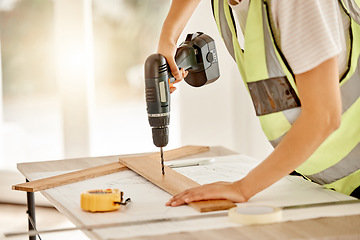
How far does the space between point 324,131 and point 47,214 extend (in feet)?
9.74

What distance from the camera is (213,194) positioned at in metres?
1.42

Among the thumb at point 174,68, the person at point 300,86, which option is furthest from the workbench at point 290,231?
the thumb at point 174,68

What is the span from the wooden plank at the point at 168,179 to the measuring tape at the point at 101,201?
0.54 feet

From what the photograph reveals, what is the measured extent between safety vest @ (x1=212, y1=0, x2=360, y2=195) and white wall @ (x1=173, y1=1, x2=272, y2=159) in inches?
76.1

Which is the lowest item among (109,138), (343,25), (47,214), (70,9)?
(47,214)

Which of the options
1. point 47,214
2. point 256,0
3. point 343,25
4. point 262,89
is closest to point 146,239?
point 262,89

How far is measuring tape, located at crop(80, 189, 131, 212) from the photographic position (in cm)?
139

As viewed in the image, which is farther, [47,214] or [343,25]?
[47,214]

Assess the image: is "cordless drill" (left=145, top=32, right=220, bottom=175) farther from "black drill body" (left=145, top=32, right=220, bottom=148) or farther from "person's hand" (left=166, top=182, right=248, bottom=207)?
"person's hand" (left=166, top=182, right=248, bottom=207)

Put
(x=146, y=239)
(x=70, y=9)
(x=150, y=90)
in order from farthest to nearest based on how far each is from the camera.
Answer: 1. (x=70, y=9)
2. (x=150, y=90)
3. (x=146, y=239)

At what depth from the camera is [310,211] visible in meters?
1.35

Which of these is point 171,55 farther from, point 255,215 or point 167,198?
point 255,215

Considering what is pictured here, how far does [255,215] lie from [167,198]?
0.32 m

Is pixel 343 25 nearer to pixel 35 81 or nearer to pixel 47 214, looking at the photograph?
pixel 47 214
